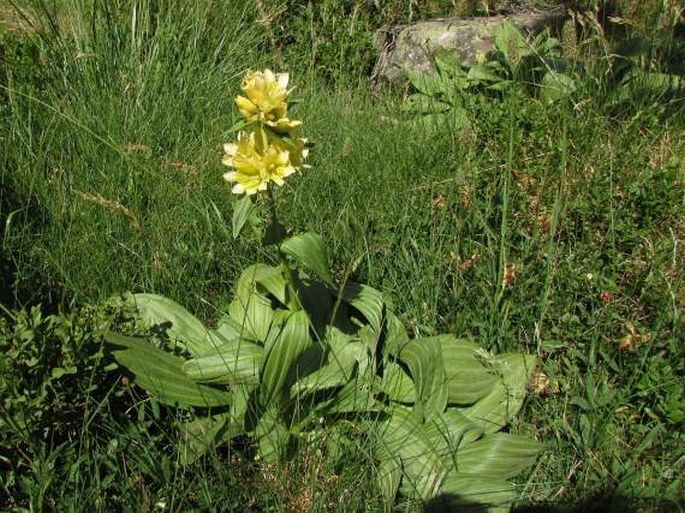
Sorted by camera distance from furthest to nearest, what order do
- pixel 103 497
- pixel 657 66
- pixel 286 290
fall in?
1. pixel 657 66
2. pixel 286 290
3. pixel 103 497

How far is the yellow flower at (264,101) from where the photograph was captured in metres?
1.75

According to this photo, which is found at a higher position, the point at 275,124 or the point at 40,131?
the point at 275,124

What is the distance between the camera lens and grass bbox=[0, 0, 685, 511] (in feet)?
6.21

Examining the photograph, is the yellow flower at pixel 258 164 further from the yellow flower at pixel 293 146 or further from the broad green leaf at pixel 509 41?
the broad green leaf at pixel 509 41

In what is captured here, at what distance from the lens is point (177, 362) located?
2.01m

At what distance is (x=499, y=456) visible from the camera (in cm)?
201

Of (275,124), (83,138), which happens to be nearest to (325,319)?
(275,124)

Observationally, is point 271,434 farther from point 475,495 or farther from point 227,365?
point 475,495

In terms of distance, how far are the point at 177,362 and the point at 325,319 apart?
42 centimetres

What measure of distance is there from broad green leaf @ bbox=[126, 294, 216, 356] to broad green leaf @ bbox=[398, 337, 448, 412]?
0.52 m

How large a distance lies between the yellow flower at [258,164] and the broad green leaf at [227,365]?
376mm

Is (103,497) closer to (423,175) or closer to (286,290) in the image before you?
(286,290)

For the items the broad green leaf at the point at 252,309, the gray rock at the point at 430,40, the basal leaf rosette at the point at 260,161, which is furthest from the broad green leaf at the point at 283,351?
the gray rock at the point at 430,40

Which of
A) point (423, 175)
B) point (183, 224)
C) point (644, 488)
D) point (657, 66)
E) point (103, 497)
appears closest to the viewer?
point (103, 497)
